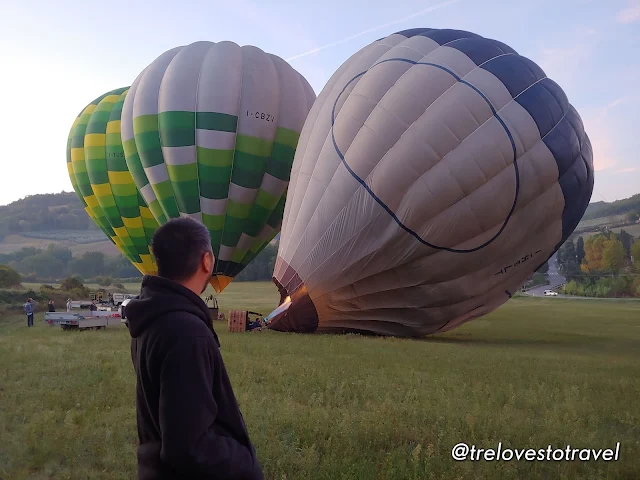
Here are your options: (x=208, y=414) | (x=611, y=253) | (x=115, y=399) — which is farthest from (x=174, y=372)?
(x=611, y=253)

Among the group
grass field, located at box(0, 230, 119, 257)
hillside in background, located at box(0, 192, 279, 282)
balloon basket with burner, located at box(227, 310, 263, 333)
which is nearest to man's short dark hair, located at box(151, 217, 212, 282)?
balloon basket with burner, located at box(227, 310, 263, 333)

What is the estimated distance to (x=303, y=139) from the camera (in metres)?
11.6

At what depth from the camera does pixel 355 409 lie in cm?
534

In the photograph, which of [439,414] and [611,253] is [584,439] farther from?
[611,253]

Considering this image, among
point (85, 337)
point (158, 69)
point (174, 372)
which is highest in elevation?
point (158, 69)

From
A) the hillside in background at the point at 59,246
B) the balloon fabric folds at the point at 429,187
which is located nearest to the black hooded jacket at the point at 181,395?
the balloon fabric folds at the point at 429,187

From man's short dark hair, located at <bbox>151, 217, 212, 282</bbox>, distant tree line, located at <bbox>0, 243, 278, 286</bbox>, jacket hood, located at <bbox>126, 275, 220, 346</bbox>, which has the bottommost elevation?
distant tree line, located at <bbox>0, 243, 278, 286</bbox>

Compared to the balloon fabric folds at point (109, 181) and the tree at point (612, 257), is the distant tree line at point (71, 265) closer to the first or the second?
the tree at point (612, 257)

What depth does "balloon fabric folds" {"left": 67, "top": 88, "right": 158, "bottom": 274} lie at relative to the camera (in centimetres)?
1669

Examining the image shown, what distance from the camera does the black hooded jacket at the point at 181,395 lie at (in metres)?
1.59

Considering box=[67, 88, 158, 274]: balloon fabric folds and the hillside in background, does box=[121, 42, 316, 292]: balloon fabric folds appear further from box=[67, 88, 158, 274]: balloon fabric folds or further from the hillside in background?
the hillside in background

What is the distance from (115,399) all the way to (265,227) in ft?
33.0
